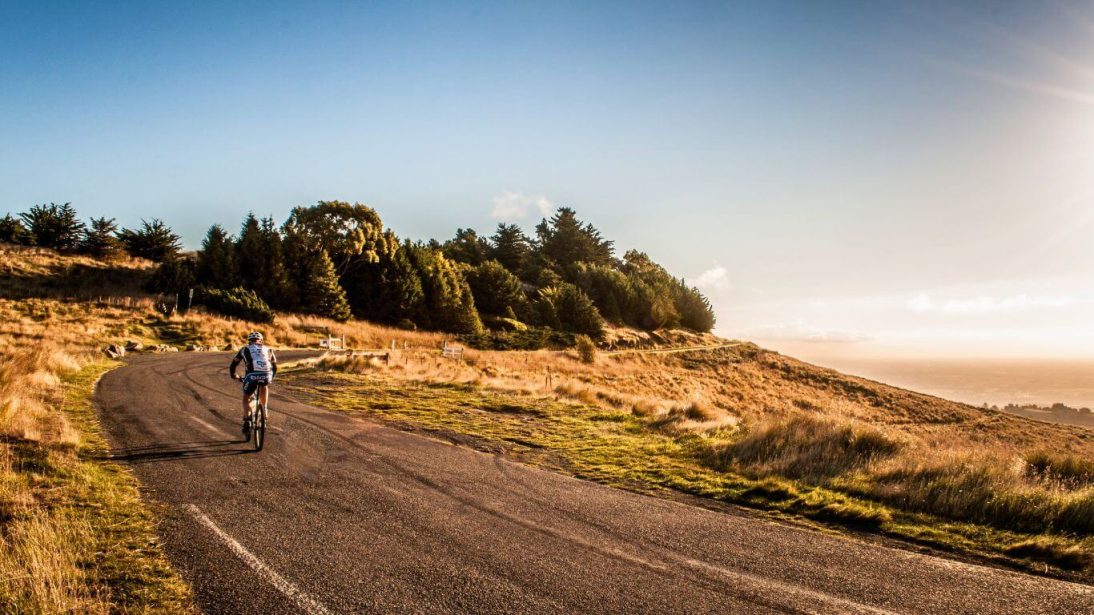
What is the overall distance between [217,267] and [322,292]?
8877 millimetres

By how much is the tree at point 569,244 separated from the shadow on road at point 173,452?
249 feet

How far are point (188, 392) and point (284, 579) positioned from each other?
1421cm

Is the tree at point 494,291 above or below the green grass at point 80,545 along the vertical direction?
above

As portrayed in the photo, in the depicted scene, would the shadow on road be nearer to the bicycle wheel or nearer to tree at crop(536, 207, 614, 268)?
the bicycle wheel

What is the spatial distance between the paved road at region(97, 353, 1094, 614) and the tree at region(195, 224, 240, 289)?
1670 inches

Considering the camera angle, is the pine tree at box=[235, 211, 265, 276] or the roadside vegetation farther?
the pine tree at box=[235, 211, 265, 276]

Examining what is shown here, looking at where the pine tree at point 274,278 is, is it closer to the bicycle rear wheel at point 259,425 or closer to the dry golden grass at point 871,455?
the dry golden grass at point 871,455

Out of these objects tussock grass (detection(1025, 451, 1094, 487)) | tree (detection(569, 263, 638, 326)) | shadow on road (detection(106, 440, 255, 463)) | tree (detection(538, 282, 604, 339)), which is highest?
tree (detection(569, 263, 638, 326))

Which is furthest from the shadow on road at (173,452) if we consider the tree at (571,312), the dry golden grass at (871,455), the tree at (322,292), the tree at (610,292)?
the tree at (610,292)

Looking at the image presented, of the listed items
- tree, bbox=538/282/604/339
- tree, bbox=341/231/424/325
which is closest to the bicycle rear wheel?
tree, bbox=341/231/424/325

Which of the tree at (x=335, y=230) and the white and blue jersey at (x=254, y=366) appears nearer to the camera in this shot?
the white and blue jersey at (x=254, y=366)

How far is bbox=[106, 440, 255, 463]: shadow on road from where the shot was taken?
905 cm

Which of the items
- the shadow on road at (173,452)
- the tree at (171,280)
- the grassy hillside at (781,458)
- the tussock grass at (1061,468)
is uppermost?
the tree at (171,280)

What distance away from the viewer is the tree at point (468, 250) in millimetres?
81562
